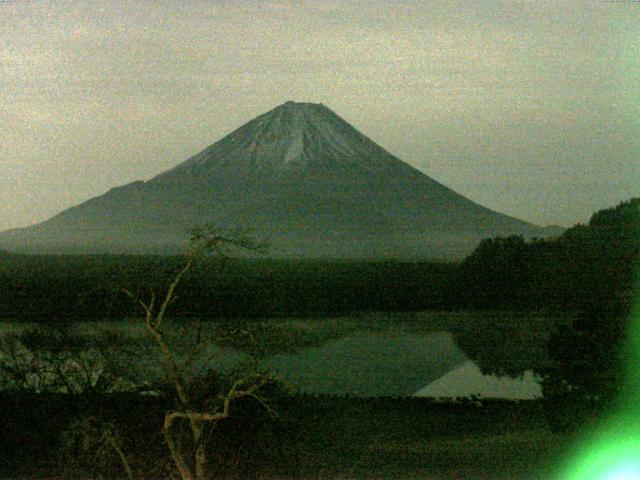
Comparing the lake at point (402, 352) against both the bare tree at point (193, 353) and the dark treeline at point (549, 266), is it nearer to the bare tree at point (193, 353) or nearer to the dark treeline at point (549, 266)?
the dark treeline at point (549, 266)

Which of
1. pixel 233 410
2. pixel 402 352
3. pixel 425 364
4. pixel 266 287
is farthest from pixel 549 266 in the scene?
pixel 233 410

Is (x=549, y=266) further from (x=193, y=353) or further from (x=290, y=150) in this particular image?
(x=290, y=150)

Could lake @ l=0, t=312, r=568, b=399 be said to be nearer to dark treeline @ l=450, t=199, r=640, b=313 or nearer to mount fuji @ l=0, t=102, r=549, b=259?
dark treeline @ l=450, t=199, r=640, b=313

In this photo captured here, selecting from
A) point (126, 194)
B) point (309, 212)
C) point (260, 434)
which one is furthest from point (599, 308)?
point (126, 194)

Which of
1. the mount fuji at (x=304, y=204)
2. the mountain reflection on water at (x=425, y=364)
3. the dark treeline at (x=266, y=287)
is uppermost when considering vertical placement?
the mount fuji at (x=304, y=204)

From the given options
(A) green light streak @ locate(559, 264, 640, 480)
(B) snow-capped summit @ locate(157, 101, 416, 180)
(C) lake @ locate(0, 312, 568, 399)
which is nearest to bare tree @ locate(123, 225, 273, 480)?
(C) lake @ locate(0, 312, 568, 399)

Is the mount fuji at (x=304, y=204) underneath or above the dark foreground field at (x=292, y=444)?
above

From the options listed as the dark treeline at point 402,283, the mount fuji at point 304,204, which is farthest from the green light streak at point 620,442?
the mount fuji at point 304,204
